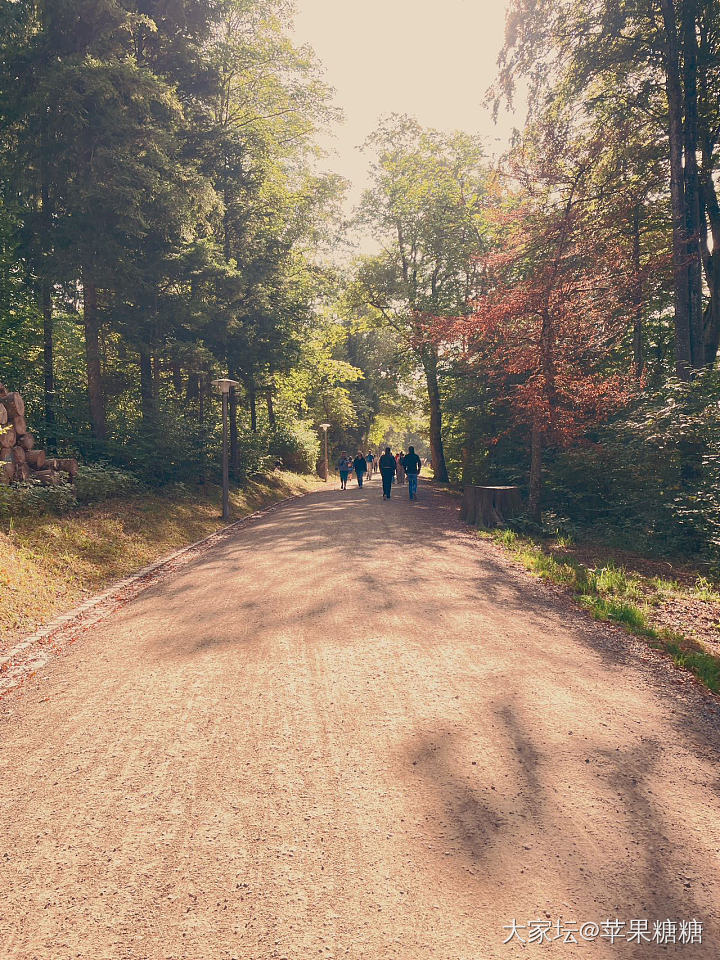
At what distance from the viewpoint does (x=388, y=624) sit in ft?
17.5

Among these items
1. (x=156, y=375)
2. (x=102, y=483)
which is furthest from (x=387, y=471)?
(x=102, y=483)

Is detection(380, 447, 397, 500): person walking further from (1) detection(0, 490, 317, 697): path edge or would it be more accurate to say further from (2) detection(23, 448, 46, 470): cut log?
(2) detection(23, 448, 46, 470): cut log

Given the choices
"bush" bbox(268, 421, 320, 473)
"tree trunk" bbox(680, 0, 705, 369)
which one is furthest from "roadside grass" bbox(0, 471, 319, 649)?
"bush" bbox(268, 421, 320, 473)

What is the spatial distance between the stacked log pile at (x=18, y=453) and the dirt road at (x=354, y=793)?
5006mm

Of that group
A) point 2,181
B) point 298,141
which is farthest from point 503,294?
point 298,141

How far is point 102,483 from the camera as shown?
35.0 ft

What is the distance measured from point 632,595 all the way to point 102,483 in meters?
10.5

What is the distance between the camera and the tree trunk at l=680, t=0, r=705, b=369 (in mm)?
11461

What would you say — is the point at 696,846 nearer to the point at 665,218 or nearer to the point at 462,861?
the point at 462,861

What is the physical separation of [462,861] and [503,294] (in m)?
10.9

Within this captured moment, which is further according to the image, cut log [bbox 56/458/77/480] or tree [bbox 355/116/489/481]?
tree [bbox 355/116/489/481]

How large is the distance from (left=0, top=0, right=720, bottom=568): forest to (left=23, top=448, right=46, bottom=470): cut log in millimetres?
978

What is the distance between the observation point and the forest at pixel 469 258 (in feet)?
34.0

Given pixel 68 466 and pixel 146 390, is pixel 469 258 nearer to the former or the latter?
pixel 146 390
